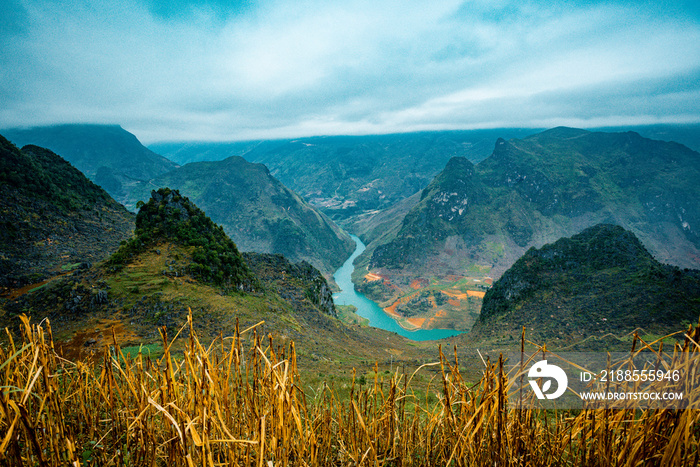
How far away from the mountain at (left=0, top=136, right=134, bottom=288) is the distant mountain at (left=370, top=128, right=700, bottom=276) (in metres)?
112

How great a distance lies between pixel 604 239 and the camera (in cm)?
4947

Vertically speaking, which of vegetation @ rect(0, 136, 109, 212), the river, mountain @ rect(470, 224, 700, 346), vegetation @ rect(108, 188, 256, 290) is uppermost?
vegetation @ rect(0, 136, 109, 212)

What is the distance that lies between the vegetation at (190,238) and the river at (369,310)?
2531 inches

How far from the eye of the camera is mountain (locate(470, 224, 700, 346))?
103ft

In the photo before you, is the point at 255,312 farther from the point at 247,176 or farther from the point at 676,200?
the point at 676,200

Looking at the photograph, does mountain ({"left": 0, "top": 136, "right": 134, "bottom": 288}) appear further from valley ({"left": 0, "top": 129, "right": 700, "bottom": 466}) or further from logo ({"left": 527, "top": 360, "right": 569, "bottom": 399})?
logo ({"left": 527, "top": 360, "right": 569, "bottom": 399})

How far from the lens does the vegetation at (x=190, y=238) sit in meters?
24.8

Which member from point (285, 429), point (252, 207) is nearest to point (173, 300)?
point (285, 429)

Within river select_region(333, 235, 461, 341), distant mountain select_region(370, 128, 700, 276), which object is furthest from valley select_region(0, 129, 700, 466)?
distant mountain select_region(370, 128, 700, 276)

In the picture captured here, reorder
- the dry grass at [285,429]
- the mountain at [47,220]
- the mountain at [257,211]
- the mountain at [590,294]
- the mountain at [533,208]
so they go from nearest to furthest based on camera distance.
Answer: the dry grass at [285,429]
the mountain at [47,220]
the mountain at [590,294]
the mountain at [533,208]
the mountain at [257,211]

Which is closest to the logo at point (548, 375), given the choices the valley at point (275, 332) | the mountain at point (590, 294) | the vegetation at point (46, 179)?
the valley at point (275, 332)

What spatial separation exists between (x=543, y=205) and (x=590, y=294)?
504 ft

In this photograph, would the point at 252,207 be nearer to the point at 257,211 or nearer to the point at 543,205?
the point at 257,211

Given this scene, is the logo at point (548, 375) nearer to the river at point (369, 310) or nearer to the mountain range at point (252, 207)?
the river at point (369, 310)
